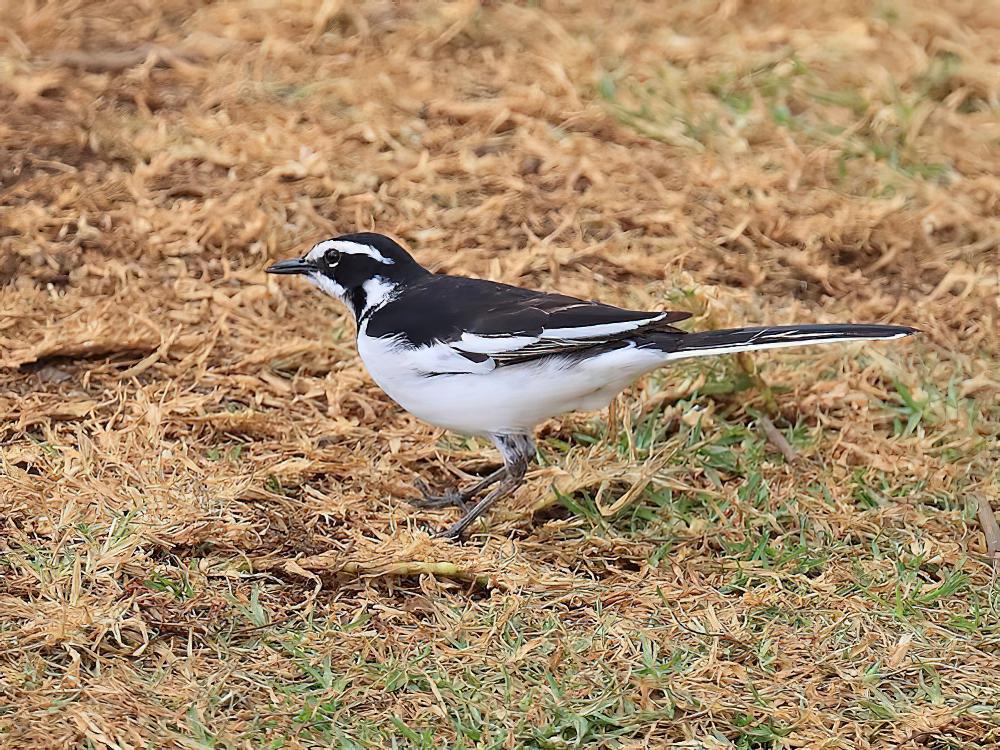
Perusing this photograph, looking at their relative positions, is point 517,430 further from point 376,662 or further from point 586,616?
point 376,662

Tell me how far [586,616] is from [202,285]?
2.95 meters

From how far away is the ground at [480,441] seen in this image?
4.66 metres

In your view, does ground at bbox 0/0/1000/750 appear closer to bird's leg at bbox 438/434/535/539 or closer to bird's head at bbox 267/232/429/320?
bird's leg at bbox 438/434/535/539

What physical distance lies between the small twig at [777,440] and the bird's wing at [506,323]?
1043mm

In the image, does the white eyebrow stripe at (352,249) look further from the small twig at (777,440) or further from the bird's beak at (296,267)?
the small twig at (777,440)

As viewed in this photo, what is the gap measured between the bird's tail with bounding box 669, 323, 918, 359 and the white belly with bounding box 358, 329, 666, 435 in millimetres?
120

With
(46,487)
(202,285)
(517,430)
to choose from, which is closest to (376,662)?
(517,430)

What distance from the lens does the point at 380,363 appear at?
18.4 feet

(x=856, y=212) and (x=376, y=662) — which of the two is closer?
(x=376, y=662)

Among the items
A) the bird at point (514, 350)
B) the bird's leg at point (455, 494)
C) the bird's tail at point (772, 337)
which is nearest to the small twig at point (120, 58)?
the bird at point (514, 350)

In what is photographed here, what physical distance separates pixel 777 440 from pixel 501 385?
56.8 inches

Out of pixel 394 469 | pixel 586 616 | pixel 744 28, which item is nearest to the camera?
pixel 586 616

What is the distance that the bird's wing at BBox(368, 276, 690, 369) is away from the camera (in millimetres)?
5348

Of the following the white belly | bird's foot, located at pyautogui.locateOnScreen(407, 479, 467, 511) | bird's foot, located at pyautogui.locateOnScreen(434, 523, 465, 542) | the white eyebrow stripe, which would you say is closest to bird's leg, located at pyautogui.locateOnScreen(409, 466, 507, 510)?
bird's foot, located at pyautogui.locateOnScreen(407, 479, 467, 511)
